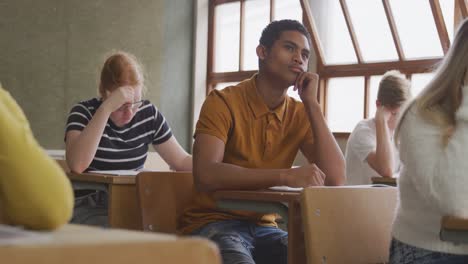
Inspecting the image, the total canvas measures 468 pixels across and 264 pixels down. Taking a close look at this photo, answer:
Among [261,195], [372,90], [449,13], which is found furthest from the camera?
[372,90]

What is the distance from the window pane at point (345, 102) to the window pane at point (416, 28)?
1.98 ft

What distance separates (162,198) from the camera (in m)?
2.57

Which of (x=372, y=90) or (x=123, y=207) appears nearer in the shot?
(x=123, y=207)

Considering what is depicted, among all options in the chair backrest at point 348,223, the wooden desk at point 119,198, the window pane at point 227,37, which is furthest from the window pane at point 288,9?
the chair backrest at point 348,223

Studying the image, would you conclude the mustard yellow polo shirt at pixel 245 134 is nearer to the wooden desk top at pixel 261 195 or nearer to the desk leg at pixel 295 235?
the wooden desk top at pixel 261 195

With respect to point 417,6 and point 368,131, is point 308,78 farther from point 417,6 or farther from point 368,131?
point 417,6

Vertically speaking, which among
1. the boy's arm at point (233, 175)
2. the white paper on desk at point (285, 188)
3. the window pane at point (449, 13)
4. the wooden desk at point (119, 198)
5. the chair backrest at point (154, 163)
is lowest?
the chair backrest at point (154, 163)

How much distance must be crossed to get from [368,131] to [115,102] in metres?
1.83

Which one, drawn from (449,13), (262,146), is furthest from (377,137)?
(449,13)

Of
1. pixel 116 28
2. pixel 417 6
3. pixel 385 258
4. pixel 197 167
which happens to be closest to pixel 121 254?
pixel 385 258

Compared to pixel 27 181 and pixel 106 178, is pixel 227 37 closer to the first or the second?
pixel 106 178

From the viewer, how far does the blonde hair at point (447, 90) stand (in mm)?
1883

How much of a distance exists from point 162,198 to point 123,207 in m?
0.40

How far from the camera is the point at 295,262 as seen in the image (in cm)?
222
